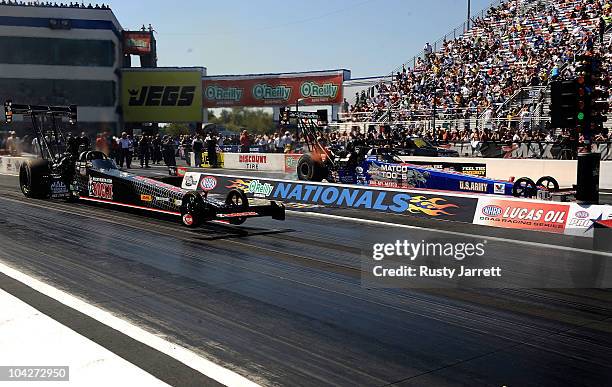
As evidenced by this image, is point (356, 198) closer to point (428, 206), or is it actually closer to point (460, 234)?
point (428, 206)

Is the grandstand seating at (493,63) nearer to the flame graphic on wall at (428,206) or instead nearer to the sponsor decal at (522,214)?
the flame graphic on wall at (428,206)

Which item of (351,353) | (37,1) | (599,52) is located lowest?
(351,353)

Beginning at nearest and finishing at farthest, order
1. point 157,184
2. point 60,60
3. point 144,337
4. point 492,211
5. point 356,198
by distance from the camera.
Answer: point 144,337, point 157,184, point 492,211, point 356,198, point 60,60

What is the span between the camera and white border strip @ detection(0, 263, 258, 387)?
4355 mm

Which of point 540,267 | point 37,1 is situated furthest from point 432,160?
point 37,1

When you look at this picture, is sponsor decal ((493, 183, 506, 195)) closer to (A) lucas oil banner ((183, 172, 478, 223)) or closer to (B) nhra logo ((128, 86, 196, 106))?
(A) lucas oil banner ((183, 172, 478, 223))

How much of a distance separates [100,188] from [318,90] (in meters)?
32.8

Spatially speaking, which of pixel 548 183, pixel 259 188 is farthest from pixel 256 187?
pixel 548 183

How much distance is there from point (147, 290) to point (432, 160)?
15420 millimetres

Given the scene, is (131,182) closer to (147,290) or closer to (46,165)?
(46,165)

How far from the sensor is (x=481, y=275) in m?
7.54

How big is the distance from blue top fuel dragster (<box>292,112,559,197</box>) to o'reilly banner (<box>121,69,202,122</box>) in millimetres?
31801

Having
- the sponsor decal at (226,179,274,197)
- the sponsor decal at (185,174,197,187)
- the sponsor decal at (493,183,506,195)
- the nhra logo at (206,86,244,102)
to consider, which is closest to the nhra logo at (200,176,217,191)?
the sponsor decal at (185,174,197,187)

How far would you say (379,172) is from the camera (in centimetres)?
1666
